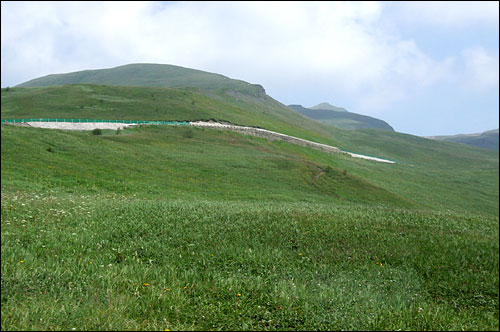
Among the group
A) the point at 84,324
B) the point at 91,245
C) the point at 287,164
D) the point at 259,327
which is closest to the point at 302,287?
the point at 259,327

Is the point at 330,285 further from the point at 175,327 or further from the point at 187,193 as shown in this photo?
the point at 187,193

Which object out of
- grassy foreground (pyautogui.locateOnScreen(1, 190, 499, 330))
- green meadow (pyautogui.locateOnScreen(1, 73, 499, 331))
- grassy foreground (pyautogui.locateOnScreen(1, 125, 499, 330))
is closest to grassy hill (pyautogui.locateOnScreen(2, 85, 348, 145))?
green meadow (pyautogui.locateOnScreen(1, 73, 499, 331))

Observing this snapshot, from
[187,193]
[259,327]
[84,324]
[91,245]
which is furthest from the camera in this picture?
[187,193]

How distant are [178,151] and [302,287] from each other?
4594 cm

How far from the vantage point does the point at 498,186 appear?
8462 cm

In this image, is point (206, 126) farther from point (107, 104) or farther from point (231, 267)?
point (231, 267)

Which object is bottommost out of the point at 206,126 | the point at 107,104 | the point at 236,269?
the point at 236,269

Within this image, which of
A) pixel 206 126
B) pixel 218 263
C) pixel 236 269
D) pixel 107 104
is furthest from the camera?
pixel 107 104

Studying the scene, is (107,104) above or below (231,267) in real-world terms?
above

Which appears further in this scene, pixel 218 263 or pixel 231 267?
pixel 218 263

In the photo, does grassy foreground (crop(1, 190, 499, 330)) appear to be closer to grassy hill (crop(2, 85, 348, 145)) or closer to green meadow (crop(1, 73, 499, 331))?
green meadow (crop(1, 73, 499, 331))

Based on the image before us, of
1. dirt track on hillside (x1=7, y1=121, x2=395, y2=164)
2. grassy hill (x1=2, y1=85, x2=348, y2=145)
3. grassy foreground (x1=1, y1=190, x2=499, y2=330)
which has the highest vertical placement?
grassy hill (x1=2, y1=85, x2=348, y2=145)

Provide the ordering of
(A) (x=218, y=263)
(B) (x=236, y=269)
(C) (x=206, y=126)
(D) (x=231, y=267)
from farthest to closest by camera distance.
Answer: (C) (x=206, y=126) < (A) (x=218, y=263) < (D) (x=231, y=267) < (B) (x=236, y=269)

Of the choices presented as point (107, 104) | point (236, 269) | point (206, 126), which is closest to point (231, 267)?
point (236, 269)
